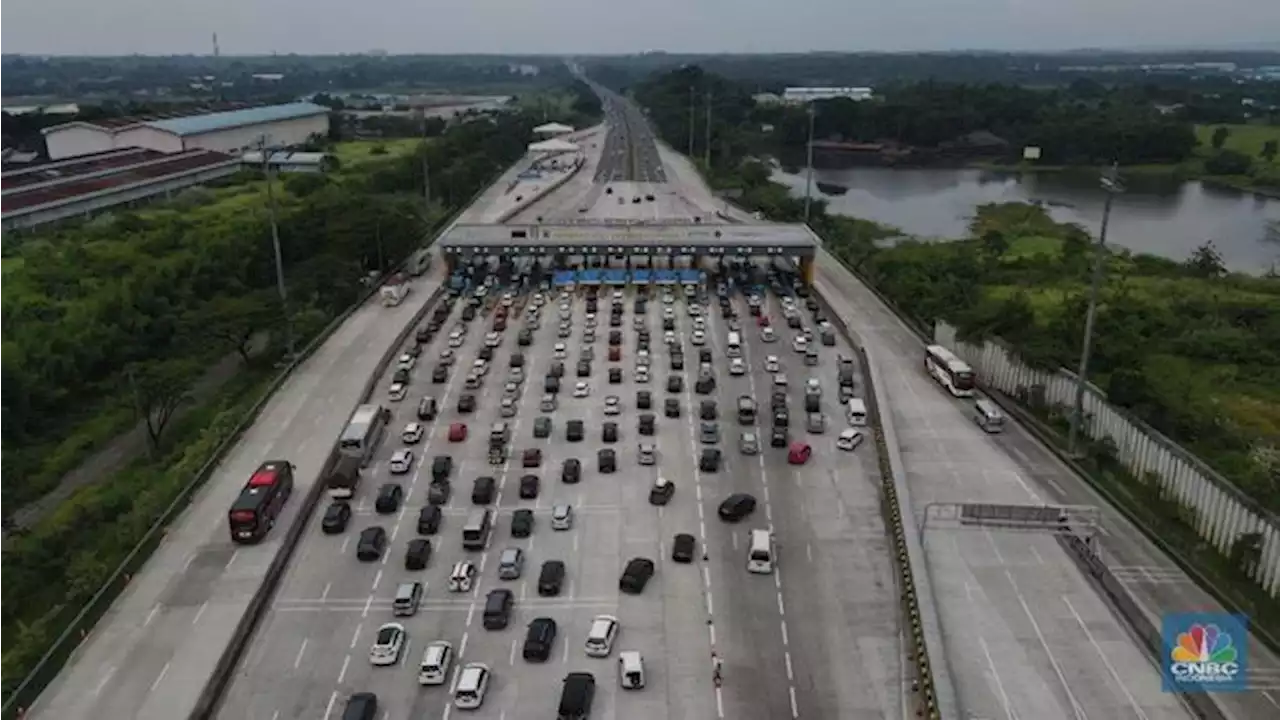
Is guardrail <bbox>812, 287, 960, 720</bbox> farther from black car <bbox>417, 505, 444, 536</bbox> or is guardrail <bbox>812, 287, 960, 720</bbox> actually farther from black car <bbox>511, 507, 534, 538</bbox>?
black car <bbox>417, 505, 444, 536</bbox>

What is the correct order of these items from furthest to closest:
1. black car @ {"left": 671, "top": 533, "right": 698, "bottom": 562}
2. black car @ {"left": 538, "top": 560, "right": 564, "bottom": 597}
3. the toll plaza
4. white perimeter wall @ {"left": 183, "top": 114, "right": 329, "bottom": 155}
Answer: white perimeter wall @ {"left": 183, "top": 114, "right": 329, "bottom": 155}
the toll plaza
black car @ {"left": 671, "top": 533, "right": 698, "bottom": 562}
black car @ {"left": 538, "top": 560, "right": 564, "bottom": 597}

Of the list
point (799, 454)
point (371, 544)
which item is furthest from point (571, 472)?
point (799, 454)

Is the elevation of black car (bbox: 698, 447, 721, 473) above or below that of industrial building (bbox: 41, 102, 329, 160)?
below

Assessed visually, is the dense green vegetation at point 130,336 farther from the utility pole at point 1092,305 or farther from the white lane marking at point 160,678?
the utility pole at point 1092,305

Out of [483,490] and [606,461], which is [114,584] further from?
[606,461]

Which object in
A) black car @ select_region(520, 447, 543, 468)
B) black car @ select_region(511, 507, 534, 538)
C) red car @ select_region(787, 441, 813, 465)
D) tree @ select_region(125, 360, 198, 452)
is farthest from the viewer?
tree @ select_region(125, 360, 198, 452)

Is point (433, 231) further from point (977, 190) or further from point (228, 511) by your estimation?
point (977, 190)

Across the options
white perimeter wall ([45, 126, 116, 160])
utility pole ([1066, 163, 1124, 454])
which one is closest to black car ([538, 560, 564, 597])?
utility pole ([1066, 163, 1124, 454])
